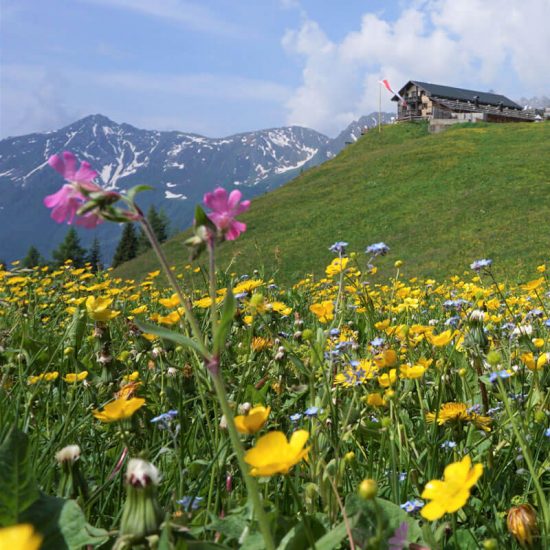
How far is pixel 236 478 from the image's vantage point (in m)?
1.29

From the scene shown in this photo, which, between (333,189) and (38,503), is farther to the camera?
(333,189)

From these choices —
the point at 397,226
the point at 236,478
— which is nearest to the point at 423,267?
the point at 397,226

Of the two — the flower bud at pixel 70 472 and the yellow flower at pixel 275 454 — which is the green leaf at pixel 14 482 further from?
the yellow flower at pixel 275 454

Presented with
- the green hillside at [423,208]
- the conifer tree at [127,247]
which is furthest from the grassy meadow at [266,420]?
the conifer tree at [127,247]

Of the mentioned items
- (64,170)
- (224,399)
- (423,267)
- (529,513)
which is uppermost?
(64,170)

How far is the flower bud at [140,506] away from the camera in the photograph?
63 cm

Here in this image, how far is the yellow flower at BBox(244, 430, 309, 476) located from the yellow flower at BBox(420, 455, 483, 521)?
15 centimetres

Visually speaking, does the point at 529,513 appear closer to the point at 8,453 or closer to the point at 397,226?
the point at 8,453

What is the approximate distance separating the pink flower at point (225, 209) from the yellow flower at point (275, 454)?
269 mm

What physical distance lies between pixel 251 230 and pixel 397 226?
257 inches

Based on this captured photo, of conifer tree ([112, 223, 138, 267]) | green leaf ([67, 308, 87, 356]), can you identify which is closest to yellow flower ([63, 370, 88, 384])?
green leaf ([67, 308, 87, 356])

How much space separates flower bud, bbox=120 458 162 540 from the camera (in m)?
0.63

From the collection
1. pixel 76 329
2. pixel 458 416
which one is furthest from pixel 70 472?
pixel 76 329

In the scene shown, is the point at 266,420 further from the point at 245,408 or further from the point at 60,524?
the point at 60,524
